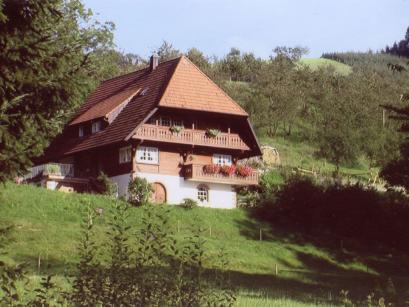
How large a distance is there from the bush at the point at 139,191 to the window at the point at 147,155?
3.73 meters

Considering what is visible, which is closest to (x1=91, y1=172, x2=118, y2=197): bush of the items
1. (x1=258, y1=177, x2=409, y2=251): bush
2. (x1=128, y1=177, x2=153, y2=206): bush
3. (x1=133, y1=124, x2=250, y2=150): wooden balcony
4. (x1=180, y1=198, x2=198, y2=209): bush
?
(x1=128, y1=177, x2=153, y2=206): bush

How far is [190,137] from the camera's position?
55.1m

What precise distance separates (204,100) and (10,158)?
143 ft

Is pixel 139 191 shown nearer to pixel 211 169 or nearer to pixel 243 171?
pixel 211 169

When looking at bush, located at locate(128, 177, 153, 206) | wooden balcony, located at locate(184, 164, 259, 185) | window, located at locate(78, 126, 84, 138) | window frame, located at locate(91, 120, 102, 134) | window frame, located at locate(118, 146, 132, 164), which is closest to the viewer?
bush, located at locate(128, 177, 153, 206)

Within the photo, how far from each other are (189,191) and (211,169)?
1.94 m

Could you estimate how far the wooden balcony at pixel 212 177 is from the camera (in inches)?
2128

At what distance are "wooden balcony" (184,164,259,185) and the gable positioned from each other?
3.81m

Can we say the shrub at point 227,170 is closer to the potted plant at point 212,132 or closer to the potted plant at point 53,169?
the potted plant at point 212,132


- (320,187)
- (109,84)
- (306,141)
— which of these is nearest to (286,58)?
(306,141)

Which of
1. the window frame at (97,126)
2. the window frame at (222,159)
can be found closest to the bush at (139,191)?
the window frame at (222,159)

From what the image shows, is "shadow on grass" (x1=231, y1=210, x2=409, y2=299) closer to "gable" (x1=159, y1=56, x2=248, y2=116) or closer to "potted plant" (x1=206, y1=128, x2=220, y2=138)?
"potted plant" (x1=206, y1=128, x2=220, y2=138)

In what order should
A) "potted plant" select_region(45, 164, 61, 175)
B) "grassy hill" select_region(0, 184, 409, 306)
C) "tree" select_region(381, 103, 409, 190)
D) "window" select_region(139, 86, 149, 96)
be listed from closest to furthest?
1. "grassy hill" select_region(0, 184, 409, 306)
2. "tree" select_region(381, 103, 409, 190)
3. "potted plant" select_region(45, 164, 61, 175)
4. "window" select_region(139, 86, 149, 96)

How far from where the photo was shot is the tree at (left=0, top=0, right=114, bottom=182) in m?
12.8
